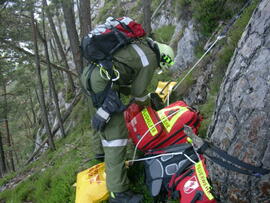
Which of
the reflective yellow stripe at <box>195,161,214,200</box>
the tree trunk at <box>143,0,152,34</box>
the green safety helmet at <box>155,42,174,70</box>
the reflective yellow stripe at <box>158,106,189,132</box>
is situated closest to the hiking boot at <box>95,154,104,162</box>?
the reflective yellow stripe at <box>158,106,189,132</box>

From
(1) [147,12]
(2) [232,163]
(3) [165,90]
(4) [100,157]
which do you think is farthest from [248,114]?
(1) [147,12]

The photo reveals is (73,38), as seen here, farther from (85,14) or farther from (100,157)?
(100,157)

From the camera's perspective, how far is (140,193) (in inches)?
132

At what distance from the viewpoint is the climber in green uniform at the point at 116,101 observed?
306 centimetres

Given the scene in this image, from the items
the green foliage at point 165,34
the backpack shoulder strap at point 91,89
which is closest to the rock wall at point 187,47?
the green foliage at point 165,34

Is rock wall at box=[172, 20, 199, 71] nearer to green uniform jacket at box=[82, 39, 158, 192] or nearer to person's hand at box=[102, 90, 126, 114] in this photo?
green uniform jacket at box=[82, 39, 158, 192]

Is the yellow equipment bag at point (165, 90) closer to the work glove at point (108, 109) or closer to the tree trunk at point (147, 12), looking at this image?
the work glove at point (108, 109)

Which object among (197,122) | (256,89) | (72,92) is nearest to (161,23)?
(72,92)

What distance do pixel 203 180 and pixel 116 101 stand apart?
132 centimetres

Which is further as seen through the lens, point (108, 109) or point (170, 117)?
point (170, 117)

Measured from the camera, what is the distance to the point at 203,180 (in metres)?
2.39

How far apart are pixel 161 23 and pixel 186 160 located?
415 inches

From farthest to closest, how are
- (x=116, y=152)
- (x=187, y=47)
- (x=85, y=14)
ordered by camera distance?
1. (x=187, y=47)
2. (x=85, y=14)
3. (x=116, y=152)

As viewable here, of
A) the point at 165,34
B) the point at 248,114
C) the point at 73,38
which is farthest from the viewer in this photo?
the point at 165,34
